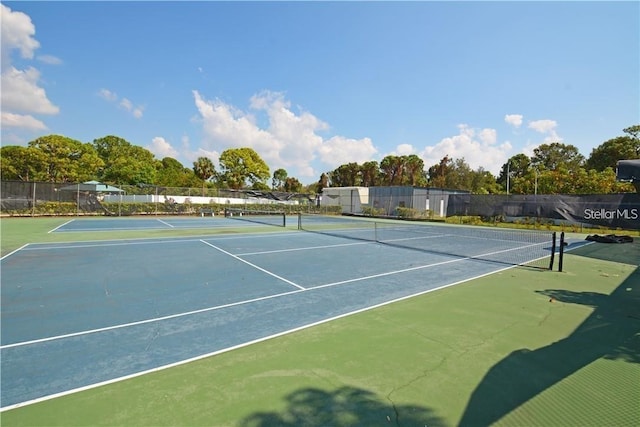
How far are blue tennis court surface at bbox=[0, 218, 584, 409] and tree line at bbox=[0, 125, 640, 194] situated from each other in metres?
30.3

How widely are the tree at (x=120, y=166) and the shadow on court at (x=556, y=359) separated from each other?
191 ft

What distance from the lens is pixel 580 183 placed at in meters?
29.4

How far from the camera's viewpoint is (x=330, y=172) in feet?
234

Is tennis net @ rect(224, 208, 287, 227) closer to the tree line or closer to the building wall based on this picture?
the building wall

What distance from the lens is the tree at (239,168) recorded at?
61000 mm

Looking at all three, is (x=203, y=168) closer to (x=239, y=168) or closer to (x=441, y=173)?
(x=239, y=168)

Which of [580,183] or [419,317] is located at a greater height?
[580,183]

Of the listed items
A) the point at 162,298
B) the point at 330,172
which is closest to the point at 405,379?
the point at 162,298

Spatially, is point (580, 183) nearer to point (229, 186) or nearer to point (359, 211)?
point (359, 211)

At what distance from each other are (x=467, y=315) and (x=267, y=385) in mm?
3583

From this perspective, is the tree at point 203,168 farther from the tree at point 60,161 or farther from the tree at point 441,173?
the tree at point 441,173

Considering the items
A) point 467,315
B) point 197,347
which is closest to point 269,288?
point 197,347

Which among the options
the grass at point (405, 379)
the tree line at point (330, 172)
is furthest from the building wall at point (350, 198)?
the grass at point (405, 379)

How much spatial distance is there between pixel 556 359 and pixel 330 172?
68.6m
